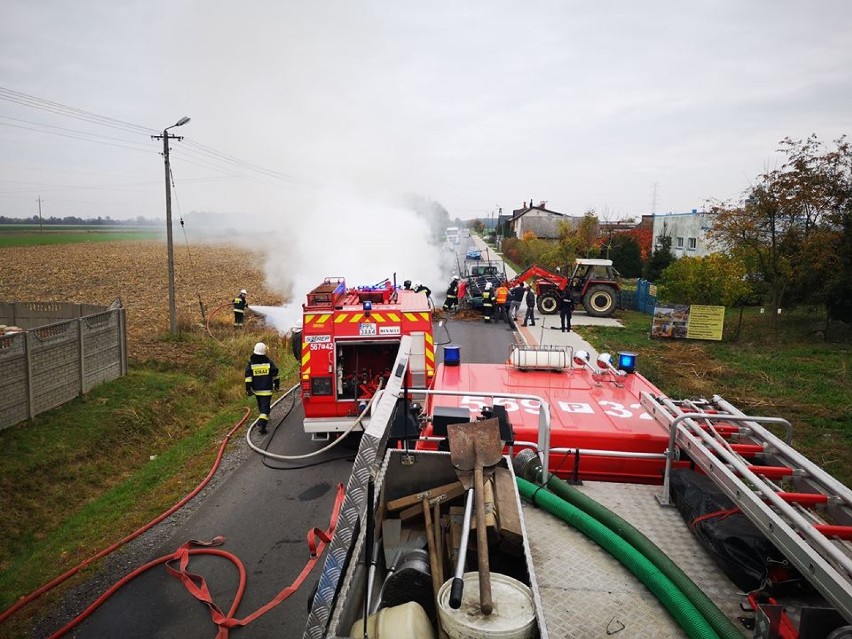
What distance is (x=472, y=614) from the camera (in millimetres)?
2453

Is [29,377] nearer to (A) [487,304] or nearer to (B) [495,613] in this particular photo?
(B) [495,613]

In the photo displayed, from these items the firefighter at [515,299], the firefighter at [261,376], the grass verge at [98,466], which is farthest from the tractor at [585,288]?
the firefighter at [261,376]

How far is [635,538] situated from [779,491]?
886 millimetres

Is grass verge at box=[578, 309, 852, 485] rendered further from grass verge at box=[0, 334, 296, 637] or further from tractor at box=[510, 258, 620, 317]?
grass verge at box=[0, 334, 296, 637]

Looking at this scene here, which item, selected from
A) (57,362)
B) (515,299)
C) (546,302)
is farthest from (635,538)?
(546,302)

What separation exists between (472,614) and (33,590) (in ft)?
17.3

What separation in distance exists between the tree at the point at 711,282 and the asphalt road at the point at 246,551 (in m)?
16.5

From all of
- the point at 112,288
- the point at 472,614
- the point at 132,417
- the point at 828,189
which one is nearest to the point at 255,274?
the point at 112,288

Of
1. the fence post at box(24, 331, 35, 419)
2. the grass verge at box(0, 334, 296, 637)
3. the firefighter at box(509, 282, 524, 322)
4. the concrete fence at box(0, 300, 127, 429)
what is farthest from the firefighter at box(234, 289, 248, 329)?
the firefighter at box(509, 282, 524, 322)

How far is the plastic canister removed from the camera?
100 inches

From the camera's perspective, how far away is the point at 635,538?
3281mm

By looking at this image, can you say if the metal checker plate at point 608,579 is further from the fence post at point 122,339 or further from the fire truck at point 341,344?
the fence post at point 122,339

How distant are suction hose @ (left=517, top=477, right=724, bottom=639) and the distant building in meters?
36.4

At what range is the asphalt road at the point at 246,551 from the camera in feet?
15.9
